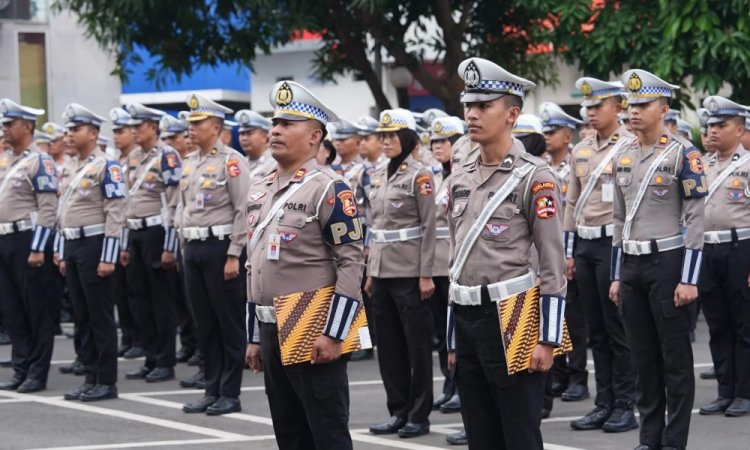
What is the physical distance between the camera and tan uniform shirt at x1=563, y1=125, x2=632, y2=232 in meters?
10.3

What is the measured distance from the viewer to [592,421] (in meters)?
9.90

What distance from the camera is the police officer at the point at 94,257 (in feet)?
38.0

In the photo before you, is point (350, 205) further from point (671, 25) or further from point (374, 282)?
point (671, 25)

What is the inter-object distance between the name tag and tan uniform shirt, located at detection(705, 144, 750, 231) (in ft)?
17.6

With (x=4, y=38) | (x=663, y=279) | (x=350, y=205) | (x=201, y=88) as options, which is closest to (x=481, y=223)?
(x=350, y=205)

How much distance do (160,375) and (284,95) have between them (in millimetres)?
6333

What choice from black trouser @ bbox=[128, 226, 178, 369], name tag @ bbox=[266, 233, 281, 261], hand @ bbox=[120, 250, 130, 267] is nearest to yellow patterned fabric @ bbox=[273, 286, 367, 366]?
name tag @ bbox=[266, 233, 281, 261]

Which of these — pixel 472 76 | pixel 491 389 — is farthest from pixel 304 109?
pixel 491 389

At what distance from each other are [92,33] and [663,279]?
13559mm

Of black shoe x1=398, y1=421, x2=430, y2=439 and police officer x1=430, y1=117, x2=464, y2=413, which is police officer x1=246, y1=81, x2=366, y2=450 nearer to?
black shoe x1=398, y1=421, x2=430, y2=439

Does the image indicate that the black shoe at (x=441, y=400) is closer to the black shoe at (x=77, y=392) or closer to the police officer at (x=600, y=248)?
the police officer at (x=600, y=248)

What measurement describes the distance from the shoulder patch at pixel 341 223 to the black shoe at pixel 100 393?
5.15 metres

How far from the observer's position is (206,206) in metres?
11.2

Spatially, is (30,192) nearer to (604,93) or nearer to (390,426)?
(390,426)
